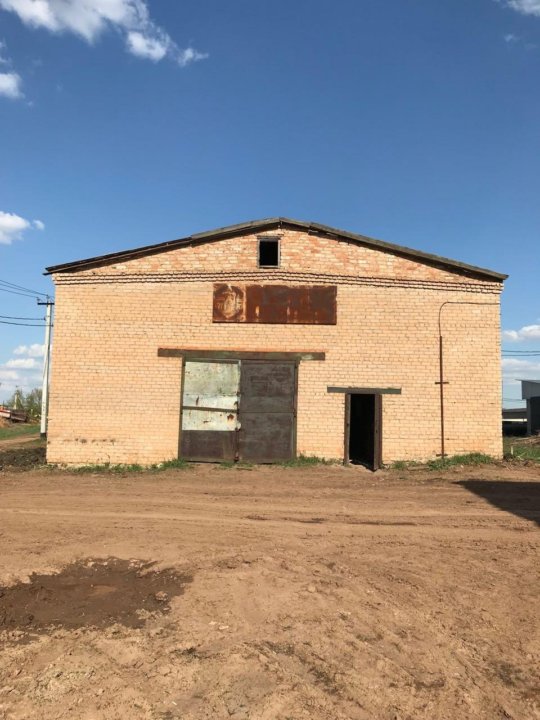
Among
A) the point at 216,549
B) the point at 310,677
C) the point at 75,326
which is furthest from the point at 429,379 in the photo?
the point at 310,677

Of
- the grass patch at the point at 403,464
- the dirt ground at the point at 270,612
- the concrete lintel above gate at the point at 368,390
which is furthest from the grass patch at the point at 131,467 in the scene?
the grass patch at the point at 403,464

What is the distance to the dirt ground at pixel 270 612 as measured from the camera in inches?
113

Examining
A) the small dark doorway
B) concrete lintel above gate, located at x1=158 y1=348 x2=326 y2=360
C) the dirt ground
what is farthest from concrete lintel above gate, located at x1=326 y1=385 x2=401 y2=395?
the dirt ground

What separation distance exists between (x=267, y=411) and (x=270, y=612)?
335 inches

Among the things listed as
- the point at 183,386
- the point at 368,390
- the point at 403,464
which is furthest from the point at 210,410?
the point at 403,464

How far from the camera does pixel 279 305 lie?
12.6 meters

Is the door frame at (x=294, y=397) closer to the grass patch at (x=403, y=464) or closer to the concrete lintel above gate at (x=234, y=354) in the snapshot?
the concrete lintel above gate at (x=234, y=354)

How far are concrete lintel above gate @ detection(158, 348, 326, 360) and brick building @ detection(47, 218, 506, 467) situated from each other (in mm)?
27

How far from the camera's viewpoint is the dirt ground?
9.46 ft

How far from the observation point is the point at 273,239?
42.6ft

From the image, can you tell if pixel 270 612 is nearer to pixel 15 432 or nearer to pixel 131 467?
pixel 131 467

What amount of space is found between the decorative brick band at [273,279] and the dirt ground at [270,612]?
645 centimetres

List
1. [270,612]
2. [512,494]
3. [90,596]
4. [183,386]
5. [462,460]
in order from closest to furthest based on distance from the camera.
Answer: [270,612] → [90,596] → [512,494] → [462,460] → [183,386]

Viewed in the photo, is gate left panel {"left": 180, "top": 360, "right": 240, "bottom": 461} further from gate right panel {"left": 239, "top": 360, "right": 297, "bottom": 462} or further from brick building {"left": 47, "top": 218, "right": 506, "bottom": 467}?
gate right panel {"left": 239, "top": 360, "right": 297, "bottom": 462}
